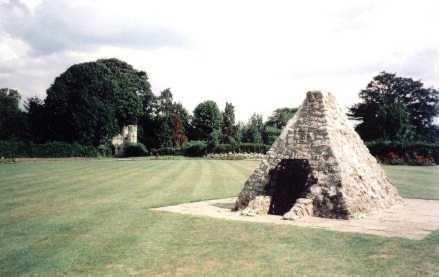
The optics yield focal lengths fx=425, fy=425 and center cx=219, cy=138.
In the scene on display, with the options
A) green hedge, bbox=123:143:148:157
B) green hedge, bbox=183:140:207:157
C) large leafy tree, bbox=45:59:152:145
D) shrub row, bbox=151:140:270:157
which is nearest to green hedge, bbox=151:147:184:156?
shrub row, bbox=151:140:270:157

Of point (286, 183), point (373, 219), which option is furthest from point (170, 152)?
point (373, 219)

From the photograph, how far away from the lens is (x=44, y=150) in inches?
1997

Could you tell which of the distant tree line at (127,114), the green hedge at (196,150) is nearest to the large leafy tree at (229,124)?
the distant tree line at (127,114)

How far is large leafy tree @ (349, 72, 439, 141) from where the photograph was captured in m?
52.0

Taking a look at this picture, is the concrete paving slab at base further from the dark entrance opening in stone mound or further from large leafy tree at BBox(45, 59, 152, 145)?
large leafy tree at BBox(45, 59, 152, 145)

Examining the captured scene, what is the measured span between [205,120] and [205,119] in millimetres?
266

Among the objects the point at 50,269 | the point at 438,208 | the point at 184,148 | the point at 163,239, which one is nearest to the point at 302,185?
the point at 438,208

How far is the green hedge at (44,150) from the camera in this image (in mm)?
46812

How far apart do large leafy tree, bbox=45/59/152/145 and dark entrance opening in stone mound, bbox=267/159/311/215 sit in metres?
46.4

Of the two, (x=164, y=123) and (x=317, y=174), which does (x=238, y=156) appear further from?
(x=317, y=174)

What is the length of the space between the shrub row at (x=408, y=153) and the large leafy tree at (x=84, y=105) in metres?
36.3

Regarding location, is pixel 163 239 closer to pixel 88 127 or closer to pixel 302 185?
pixel 302 185

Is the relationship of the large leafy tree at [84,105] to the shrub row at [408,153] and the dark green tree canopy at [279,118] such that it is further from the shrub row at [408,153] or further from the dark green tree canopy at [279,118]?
the shrub row at [408,153]

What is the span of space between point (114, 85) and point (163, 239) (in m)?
53.6
